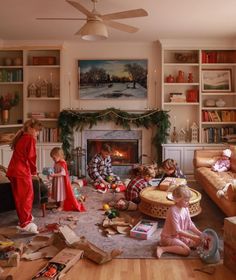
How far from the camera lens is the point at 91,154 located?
682 cm

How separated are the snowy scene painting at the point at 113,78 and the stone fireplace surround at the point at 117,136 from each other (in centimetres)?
60

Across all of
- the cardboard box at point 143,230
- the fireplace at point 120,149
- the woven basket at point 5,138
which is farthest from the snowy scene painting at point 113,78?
the cardboard box at point 143,230

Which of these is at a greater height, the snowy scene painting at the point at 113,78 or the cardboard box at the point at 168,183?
the snowy scene painting at the point at 113,78

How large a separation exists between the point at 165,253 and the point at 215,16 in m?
3.27

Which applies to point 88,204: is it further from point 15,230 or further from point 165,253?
point 165,253

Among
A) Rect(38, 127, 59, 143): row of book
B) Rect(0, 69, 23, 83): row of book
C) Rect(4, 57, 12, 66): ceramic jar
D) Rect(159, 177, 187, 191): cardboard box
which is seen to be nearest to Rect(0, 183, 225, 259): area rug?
Rect(159, 177, 187, 191): cardboard box

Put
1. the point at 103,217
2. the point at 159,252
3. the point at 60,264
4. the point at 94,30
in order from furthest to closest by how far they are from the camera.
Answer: the point at 103,217, the point at 94,30, the point at 159,252, the point at 60,264

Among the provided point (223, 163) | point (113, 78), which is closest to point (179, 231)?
point (223, 163)

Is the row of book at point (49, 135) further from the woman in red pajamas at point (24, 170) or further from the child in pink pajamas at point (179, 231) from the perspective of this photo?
the child in pink pajamas at point (179, 231)

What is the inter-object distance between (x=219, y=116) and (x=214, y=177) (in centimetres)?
218

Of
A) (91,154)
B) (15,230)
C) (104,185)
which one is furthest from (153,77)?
(15,230)

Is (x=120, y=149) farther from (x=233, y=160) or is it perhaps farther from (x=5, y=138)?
(x=233, y=160)

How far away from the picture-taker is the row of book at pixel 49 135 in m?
6.62

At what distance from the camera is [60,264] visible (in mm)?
2906
